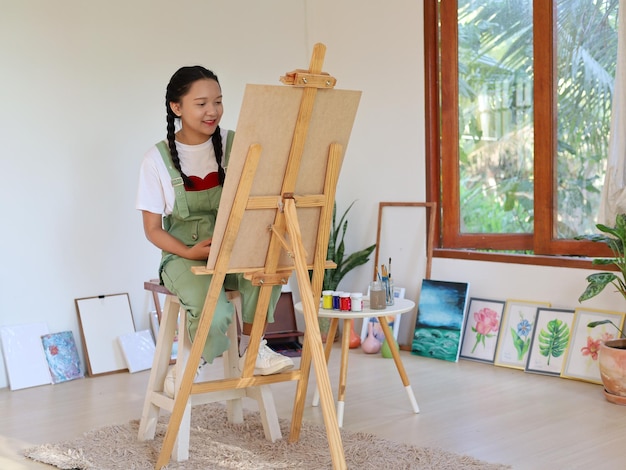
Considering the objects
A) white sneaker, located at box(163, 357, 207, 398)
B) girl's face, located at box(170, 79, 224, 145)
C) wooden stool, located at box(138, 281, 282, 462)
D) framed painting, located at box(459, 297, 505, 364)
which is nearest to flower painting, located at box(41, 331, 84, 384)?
wooden stool, located at box(138, 281, 282, 462)

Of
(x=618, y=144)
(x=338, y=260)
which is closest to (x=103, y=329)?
(x=338, y=260)

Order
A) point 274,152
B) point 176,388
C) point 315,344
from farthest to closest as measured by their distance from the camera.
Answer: point 176,388 → point 274,152 → point 315,344

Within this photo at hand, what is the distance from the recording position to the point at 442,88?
16.8ft

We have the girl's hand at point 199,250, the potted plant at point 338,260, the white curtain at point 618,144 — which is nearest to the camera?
the girl's hand at point 199,250

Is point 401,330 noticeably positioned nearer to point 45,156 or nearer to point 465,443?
point 465,443

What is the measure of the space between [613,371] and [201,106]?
218 centimetres

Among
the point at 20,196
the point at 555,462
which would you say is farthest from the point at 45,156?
the point at 555,462

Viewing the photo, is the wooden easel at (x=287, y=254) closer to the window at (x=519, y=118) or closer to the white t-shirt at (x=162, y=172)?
the white t-shirt at (x=162, y=172)

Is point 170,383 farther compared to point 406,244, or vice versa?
point 406,244

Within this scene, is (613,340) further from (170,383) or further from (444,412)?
(170,383)

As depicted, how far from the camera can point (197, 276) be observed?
314cm

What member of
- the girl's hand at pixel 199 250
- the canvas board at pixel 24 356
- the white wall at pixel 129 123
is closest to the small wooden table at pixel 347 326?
the girl's hand at pixel 199 250

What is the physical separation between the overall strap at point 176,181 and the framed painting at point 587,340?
2.14 meters

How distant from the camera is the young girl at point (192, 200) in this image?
312 cm
